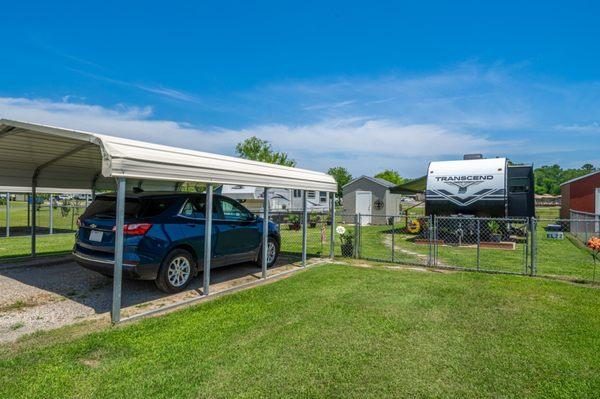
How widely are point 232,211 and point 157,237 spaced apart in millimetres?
1916

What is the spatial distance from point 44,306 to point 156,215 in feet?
6.67

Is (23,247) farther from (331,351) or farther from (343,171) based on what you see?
(343,171)

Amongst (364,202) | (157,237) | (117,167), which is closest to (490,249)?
(157,237)

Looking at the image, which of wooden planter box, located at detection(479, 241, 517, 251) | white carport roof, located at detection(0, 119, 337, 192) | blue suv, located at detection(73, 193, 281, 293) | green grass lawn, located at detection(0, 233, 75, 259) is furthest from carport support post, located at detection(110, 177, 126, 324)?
wooden planter box, located at detection(479, 241, 517, 251)

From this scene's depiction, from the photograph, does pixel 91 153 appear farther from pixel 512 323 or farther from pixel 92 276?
pixel 512 323

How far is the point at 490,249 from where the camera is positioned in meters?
12.9

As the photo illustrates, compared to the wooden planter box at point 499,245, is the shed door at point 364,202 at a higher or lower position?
higher

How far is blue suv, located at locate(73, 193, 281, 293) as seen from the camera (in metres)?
5.72

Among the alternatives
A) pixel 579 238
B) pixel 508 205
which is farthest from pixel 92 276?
pixel 579 238

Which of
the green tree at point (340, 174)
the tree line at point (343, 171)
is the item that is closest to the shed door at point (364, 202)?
the tree line at point (343, 171)

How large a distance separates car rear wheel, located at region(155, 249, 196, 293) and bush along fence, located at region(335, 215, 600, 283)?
4.71 metres

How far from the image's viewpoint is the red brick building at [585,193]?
64.2 ft

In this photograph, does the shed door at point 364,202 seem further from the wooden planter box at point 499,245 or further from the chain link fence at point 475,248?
the wooden planter box at point 499,245

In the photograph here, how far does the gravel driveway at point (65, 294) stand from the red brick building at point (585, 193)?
19.2 meters
